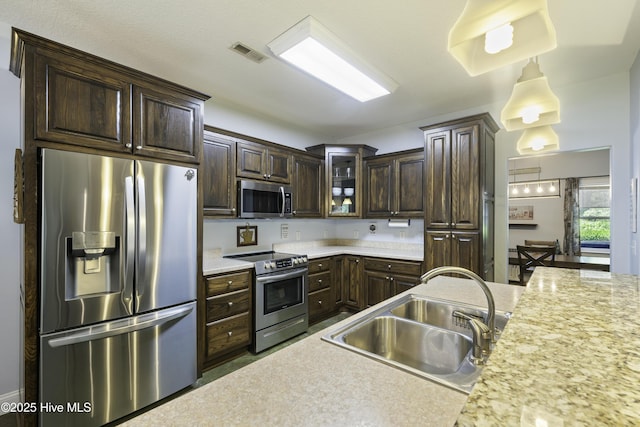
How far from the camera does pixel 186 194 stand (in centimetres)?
224

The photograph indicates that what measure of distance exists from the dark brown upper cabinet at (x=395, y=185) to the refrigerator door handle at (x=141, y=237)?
2.86 metres

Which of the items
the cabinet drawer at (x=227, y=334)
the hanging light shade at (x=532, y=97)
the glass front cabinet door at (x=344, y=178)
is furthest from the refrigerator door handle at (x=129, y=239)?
the glass front cabinet door at (x=344, y=178)

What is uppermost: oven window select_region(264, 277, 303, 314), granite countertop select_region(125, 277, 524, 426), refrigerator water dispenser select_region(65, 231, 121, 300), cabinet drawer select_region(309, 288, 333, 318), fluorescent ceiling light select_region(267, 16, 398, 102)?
fluorescent ceiling light select_region(267, 16, 398, 102)

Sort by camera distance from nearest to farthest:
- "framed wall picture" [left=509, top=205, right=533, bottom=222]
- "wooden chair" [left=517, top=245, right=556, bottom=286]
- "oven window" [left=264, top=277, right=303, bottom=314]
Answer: "oven window" [left=264, top=277, right=303, bottom=314], "wooden chair" [left=517, top=245, right=556, bottom=286], "framed wall picture" [left=509, top=205, right=533, bottom=222]

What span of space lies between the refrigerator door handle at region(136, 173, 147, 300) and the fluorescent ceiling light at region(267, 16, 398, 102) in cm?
142

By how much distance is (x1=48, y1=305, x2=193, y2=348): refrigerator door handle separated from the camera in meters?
1.68

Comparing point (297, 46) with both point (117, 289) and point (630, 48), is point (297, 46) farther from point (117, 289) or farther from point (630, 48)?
point (630, 48)

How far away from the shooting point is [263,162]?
3.35m

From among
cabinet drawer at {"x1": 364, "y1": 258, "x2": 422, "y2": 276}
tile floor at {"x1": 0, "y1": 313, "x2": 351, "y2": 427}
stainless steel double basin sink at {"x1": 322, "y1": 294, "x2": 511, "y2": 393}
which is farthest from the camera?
cabinet drawer at {"x1": 364, "y1": 258, "x2": 422, "y2": 276}

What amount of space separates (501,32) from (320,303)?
10.7 ft

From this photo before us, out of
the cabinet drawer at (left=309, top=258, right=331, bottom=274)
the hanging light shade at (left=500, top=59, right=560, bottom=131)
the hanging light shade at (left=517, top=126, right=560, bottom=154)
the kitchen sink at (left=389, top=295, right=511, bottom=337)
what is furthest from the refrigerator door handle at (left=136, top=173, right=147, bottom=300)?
the hanging light shade at (left=517, top=126, right=560, bottom=154)

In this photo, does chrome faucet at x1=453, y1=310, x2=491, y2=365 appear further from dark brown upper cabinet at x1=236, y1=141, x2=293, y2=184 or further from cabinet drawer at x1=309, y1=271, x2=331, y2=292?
dark brown upper cabinet at x1=236, y1=141, x2=293, y2=184

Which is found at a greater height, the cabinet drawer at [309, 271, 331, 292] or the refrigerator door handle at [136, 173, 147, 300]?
the refrigerator door handle at [136, 173, 147, 300]

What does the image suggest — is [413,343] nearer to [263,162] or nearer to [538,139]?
[538,139]
